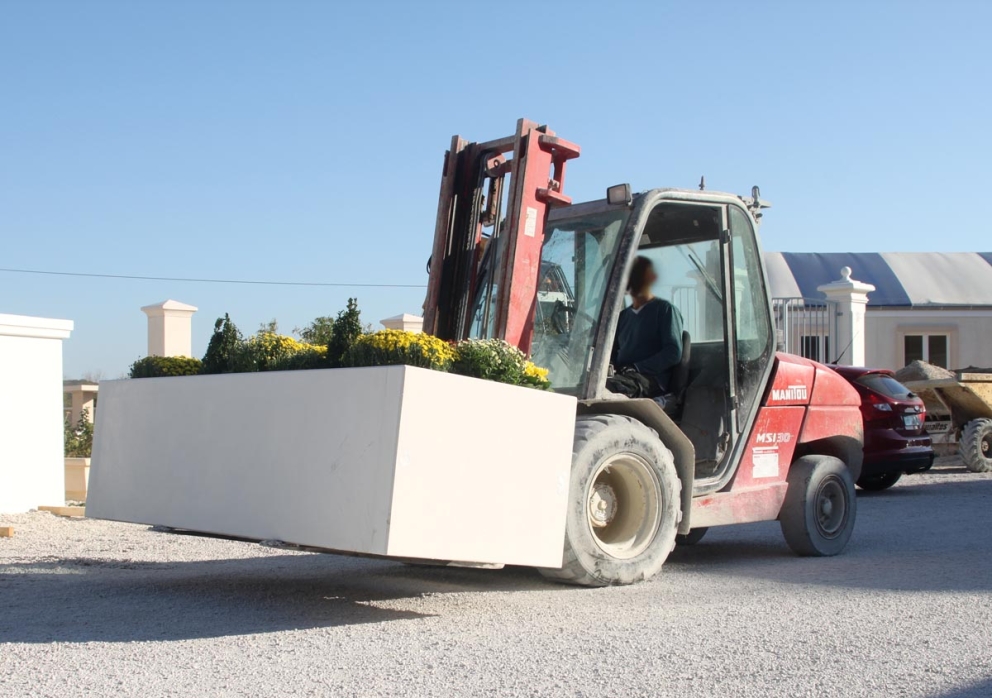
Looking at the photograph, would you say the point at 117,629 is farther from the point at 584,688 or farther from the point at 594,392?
the point at 594,392

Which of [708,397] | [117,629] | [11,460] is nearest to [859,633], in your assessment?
[708,397]

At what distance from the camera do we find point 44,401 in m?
11.8

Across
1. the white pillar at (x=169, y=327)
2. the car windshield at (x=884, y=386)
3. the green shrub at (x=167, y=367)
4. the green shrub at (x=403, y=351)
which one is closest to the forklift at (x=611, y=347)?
the green shrub at (x=403, y=351)

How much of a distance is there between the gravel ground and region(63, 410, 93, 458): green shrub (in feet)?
20.1

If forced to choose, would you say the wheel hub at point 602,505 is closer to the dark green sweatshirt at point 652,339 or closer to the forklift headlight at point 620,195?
the dark green sweatshirt at point 652,339

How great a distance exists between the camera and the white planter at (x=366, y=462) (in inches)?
203

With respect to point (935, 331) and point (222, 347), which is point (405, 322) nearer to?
point (222, 347)

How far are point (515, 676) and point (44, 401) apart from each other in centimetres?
881

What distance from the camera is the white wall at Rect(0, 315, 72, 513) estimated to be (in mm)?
11359

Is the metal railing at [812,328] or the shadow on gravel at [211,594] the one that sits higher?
the metal railing at [812,328]

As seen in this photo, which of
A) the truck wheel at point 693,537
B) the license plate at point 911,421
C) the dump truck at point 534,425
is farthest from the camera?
the license plate at point 911,421

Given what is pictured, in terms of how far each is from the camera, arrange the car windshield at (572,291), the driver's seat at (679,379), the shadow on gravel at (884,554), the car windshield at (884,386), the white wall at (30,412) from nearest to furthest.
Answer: the car windshield at (572,291), the shadow on gravel at (884,554), the driver's seat at (679,379), the white wall at (30,412), the car windshield at (884,386)

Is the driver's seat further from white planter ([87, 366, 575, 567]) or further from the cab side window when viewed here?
white planter ([87, 366, 575, 567])

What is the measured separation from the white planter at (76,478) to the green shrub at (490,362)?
8630 mm
